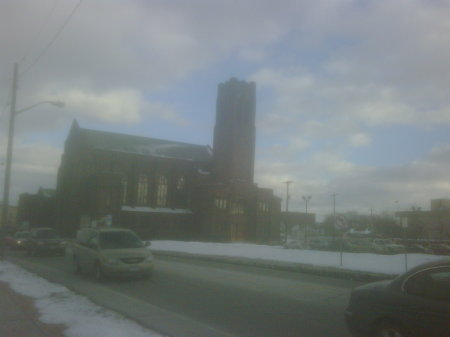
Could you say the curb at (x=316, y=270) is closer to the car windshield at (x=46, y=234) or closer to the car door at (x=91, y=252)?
the car door at (x=91, y=252)

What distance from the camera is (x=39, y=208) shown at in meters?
84.9

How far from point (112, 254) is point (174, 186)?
173ft

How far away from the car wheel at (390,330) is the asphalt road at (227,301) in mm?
1274

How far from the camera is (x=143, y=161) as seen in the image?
65.5 metres

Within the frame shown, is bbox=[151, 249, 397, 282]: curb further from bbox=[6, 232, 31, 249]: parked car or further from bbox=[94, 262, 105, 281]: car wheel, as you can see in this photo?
bbox=[6, 232, 31, 249]: parked car

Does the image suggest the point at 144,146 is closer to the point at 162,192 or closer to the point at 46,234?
the point at 162,192

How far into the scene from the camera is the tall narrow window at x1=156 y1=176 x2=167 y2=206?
→ 65625mm

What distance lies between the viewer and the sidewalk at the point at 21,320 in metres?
7.35

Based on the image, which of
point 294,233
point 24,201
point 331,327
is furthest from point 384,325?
point 294,233

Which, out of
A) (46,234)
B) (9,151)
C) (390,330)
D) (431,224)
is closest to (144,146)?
(46,234)

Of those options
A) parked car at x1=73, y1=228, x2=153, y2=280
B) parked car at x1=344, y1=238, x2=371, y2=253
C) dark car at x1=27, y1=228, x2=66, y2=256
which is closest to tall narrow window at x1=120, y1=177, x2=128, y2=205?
parked car at x1=344, y1=238, x2=371, y2=253

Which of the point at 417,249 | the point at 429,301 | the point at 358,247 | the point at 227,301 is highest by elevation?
the point at 429,301

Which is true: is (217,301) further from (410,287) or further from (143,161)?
(143,161)

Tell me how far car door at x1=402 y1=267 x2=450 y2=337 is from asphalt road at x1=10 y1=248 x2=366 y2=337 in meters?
1.96
